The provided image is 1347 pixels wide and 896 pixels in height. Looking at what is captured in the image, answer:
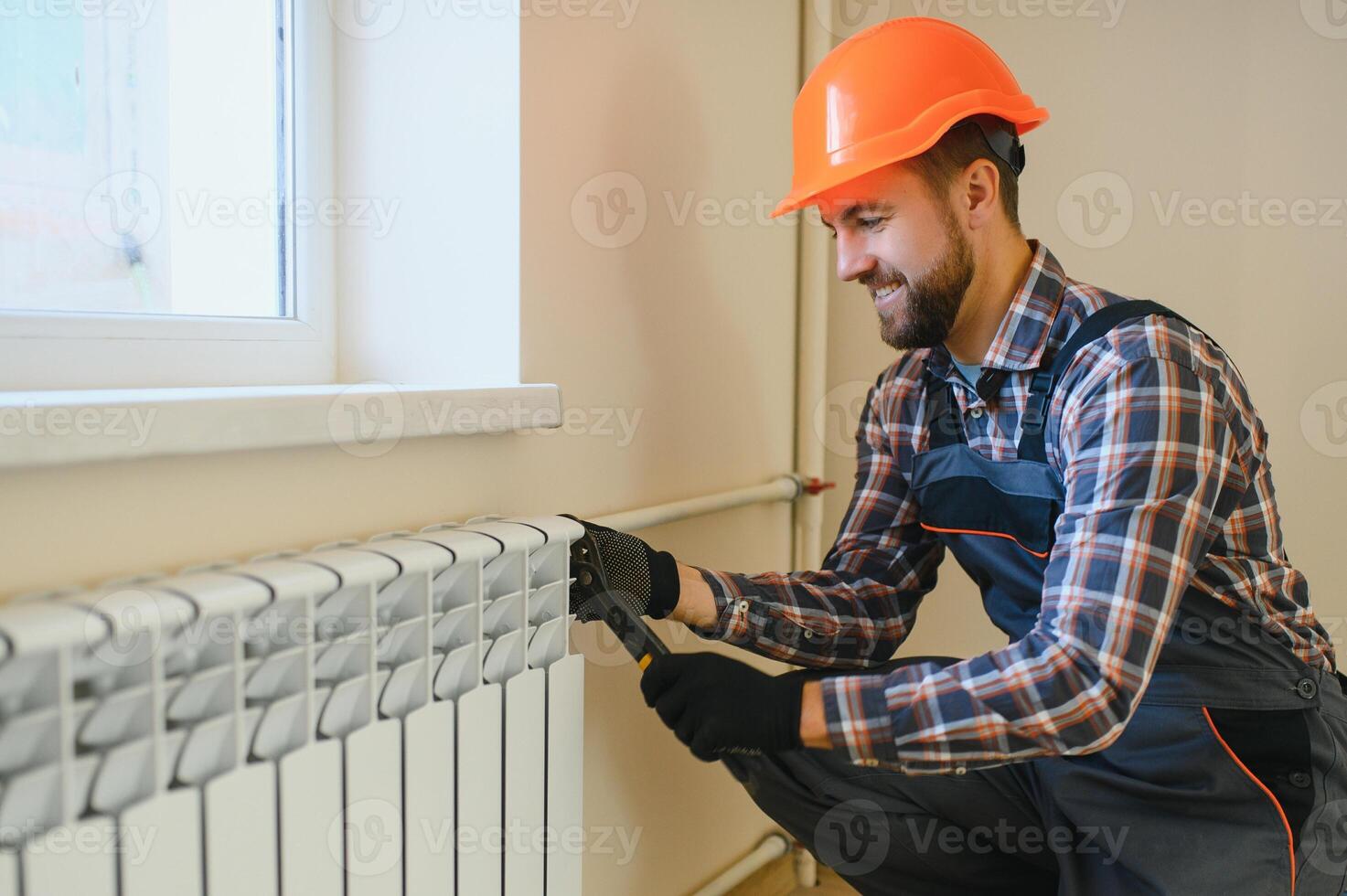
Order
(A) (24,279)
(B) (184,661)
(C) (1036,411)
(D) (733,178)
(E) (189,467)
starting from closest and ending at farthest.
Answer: (B) (184,661) → (E) (189,467) → (A) (24,279) → (C) (1036,411) → (D) (733,178)

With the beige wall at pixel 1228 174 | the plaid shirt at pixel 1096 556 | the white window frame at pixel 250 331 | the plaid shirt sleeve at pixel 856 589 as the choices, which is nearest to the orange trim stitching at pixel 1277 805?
the plaid shirt at pixel 1096 556

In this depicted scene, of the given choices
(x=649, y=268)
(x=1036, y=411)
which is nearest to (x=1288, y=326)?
(x=1036, y=411)

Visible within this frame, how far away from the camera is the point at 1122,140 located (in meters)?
1.75

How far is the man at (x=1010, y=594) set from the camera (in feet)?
3.19

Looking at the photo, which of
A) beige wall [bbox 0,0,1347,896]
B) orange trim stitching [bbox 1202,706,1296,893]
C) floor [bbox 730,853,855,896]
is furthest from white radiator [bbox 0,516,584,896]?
floor [bbox 730,853,855,896]

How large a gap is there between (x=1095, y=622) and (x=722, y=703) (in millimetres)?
349

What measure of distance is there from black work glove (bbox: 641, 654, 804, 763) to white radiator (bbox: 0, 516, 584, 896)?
0.12 metres

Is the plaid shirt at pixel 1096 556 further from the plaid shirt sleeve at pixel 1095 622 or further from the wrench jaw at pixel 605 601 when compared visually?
the wrench jaw at pixel 605 601

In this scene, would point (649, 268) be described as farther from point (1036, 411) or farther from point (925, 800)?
point (925, 800)

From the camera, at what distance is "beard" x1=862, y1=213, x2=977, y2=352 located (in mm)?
1195

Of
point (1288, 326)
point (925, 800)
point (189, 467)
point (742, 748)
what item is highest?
point (1288, 326)

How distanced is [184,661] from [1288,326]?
1.64 metres

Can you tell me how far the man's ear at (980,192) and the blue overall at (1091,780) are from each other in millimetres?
189

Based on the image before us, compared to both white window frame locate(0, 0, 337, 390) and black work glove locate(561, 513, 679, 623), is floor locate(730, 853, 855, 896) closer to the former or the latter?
black work glove locate(561, 513, 679, 623)
